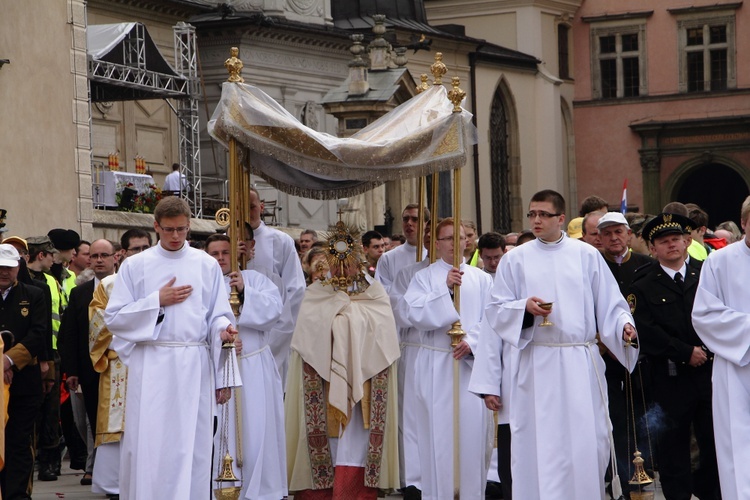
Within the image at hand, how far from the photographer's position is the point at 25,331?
1209 centimetres

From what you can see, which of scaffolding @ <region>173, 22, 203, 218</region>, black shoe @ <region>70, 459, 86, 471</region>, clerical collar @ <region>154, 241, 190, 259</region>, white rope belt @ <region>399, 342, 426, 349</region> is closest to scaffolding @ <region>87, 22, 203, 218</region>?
scaffolding @ <region>173, 22, 203, 218</region>

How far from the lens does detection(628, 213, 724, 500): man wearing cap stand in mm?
11555

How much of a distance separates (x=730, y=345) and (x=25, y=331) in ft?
16.5

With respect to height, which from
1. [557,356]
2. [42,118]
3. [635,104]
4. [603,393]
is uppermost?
[635,104]

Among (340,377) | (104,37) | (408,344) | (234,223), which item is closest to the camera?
(234,223)

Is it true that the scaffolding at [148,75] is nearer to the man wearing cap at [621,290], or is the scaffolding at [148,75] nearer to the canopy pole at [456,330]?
the canopy pole at [456,330]

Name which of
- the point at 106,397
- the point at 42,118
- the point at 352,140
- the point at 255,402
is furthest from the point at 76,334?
the point at 42,118

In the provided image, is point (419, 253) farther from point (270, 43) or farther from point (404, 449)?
point (270, 43)

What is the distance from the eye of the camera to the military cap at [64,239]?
16.9 metres

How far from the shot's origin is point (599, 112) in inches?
1967

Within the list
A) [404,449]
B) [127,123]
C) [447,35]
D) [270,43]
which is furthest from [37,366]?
[447,35]

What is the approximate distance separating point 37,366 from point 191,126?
1842 cm

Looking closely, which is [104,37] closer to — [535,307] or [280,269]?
[280,269]

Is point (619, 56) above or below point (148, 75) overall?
above
